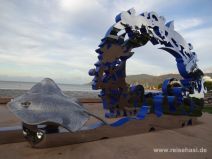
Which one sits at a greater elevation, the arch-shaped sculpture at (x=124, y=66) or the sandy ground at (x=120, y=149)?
the arch-shaped sculpture at (x=124, y=66)

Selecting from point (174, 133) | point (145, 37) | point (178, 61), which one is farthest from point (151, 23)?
point (174, 133)

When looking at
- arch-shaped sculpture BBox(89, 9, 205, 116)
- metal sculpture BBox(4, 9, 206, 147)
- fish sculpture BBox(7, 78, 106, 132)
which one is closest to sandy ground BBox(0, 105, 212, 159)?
metal sculpture BBox(4, 9, 206, 147)

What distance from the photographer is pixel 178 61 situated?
10.0 m

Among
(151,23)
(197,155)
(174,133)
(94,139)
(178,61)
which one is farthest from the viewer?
(178,61)

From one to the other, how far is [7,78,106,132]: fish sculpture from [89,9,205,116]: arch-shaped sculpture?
3.51 metres

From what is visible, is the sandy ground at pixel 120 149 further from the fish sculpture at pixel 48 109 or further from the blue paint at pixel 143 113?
the fish sculpture at pixel 48 109

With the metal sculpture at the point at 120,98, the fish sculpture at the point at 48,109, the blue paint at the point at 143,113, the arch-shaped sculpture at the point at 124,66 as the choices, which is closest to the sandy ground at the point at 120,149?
the metal sculpture at the point at 120,98

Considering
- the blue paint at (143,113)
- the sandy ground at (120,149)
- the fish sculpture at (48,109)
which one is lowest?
the sandy ground at (120,149)

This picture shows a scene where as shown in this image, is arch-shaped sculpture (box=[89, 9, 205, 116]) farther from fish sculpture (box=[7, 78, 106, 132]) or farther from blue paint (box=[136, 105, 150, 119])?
fish sculpture (box=[7, 78, 106, 132])

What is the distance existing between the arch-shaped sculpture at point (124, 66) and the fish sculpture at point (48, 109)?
11.5 feet

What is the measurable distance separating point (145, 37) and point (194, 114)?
321 cm

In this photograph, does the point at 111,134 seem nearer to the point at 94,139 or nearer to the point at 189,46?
the point at 94,139

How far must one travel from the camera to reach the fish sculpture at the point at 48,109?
3971 mm

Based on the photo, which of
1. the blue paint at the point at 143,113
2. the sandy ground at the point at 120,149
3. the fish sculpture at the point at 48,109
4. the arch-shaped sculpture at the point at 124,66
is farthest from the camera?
the arch-shaped sculpture at the point at 124,66
